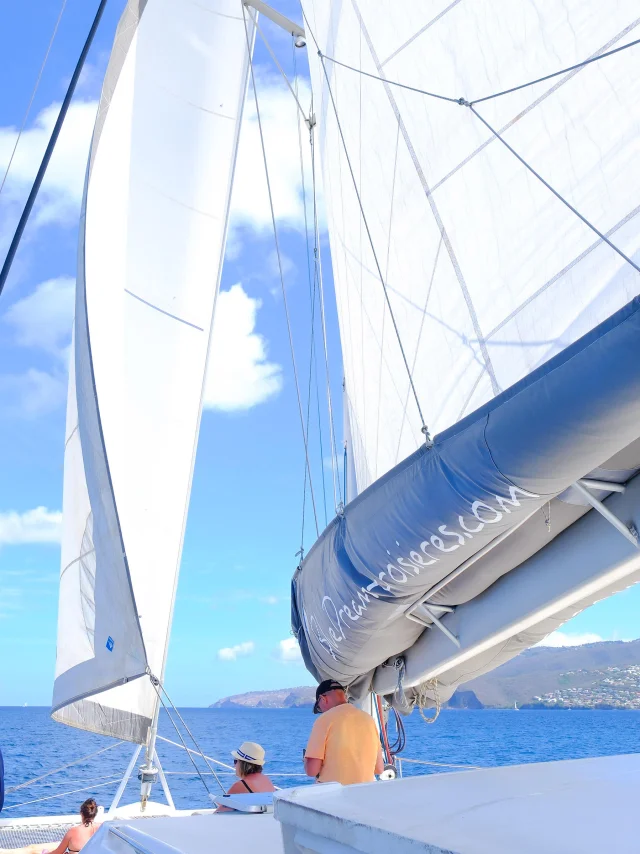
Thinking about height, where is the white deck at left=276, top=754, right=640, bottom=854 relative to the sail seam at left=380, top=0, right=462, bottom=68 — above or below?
below

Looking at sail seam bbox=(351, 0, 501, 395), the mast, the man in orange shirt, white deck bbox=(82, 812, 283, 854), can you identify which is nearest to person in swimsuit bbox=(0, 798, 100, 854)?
the mast

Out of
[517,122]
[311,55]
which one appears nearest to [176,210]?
[311,55]

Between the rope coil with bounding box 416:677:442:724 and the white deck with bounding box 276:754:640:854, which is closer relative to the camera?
the white deck with bounding box 276:754:640:854

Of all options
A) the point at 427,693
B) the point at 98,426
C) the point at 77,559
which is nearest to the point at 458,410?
the point at 427,693

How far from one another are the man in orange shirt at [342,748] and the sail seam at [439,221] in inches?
67.4

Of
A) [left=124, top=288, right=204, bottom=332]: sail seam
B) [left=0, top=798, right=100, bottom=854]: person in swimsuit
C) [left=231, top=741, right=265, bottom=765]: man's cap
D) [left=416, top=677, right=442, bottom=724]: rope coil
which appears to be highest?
[left=124, top=288, right=204, bottom=332]: sail seam

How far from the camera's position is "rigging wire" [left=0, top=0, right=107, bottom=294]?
3033 mm

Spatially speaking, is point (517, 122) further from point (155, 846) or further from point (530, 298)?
point (155, 846)

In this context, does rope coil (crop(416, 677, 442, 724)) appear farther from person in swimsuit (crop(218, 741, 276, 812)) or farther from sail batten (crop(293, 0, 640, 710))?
person in swimsuit (crop(218, 741, 276, 812))

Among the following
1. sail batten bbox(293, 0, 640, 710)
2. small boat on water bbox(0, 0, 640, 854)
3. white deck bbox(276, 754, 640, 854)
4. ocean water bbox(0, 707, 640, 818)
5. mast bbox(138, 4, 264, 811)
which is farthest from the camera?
ocean water bbox(0, 707, 640, 818)

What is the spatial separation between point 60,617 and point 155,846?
4.21m

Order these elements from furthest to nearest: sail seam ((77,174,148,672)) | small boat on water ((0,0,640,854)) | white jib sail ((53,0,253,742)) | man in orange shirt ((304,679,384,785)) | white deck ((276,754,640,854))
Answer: white jib sail ((53,0,253,742)), sail seam ((77,174,148,672)), man in orange shirt ((304,679,384,785)), small boat on water ((0,0,640,854)), white deck ((276,754,640,854))

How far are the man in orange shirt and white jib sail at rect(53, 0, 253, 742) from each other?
189 centimetres

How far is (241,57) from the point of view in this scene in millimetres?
7234
